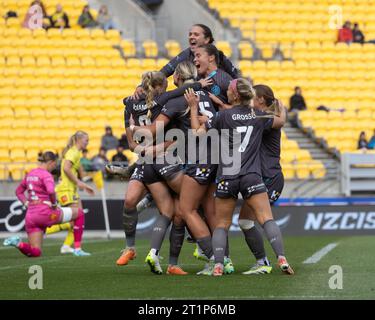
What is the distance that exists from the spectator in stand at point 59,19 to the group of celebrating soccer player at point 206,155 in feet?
54.0

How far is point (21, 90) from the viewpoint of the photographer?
85.5ft

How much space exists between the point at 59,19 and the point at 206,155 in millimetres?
17852

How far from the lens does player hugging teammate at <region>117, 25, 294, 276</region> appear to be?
10117 mm

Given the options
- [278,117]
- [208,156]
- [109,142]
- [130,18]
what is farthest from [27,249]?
[130,18]

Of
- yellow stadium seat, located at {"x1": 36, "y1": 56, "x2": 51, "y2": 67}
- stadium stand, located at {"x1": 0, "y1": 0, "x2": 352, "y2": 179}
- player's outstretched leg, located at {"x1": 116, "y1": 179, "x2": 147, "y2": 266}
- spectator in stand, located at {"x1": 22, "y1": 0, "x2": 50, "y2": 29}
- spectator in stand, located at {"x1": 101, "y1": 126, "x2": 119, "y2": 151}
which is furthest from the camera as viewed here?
spectator in stand, located at {"x1": 22, "y1": 0, "x2": 50, "y2": 29}

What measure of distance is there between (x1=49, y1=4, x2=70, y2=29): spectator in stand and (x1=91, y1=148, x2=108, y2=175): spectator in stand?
571 cm

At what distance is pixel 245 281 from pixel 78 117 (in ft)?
52.9

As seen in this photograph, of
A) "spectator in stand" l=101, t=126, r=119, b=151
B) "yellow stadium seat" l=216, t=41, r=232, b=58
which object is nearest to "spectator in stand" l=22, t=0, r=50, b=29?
"yellow stadium seat" l=216, t=41, r=232, b=58

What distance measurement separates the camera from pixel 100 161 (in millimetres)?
22391

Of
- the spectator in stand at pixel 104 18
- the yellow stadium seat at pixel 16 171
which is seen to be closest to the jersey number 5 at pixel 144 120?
the yellow stadium seat at pixel 16 171

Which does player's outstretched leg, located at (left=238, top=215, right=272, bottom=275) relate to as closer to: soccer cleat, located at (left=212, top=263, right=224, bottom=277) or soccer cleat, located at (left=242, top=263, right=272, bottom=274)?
soccer cleat, located at (left=242, top=263, right=272, bottom=274)

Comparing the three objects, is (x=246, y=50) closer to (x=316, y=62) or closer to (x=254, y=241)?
(x=316, y=62)

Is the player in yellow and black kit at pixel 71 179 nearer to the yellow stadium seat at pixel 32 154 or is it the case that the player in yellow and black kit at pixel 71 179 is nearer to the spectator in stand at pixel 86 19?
the yellow stadium seat at pixel 32 154

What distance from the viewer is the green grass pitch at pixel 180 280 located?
8.67 m
